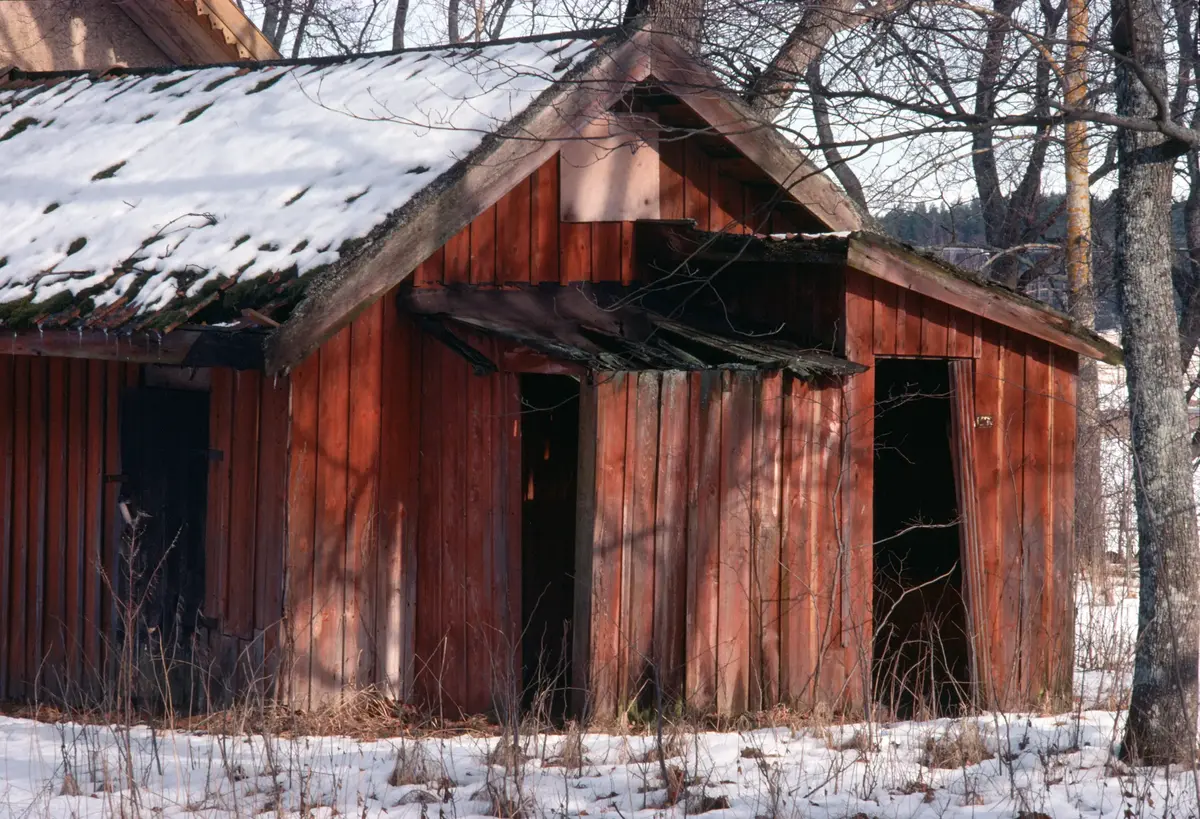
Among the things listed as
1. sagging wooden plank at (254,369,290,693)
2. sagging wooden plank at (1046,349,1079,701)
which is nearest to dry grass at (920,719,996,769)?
sagging wooden plank at (1046,349,1079,701)

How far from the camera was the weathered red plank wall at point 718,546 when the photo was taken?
6875 millimetres

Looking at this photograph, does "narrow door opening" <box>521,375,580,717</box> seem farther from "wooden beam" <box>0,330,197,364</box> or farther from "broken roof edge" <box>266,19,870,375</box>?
"wooden beam" <box>0,330,197,364</box>

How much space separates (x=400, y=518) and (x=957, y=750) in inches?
138

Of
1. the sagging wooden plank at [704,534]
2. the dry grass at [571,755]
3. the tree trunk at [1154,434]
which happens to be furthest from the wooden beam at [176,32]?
the tree trunk at [1154,434]

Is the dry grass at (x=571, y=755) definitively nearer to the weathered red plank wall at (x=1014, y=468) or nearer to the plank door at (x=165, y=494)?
the weathered red plank wall at (x=1014, y=468)

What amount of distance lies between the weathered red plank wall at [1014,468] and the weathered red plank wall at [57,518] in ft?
15.7

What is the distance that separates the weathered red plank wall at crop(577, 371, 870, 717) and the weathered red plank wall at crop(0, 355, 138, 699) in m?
3.40

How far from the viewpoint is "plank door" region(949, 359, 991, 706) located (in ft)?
25.4

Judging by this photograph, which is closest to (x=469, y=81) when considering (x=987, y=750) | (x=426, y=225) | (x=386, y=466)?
(x=426, y=225)

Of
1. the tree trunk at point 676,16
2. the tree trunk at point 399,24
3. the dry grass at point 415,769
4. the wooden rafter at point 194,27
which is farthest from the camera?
the tree trunk at point 399,24

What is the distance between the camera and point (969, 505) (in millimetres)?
7801

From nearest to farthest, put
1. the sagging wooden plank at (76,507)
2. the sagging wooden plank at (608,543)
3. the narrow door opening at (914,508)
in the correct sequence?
the sagging wooden plank at (608,543) → the sagging wooden plank at (76,507) → the narrow door opening at (914,508)

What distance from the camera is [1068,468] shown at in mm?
8078

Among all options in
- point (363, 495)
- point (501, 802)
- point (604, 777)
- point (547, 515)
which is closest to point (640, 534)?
point (604, 777)
